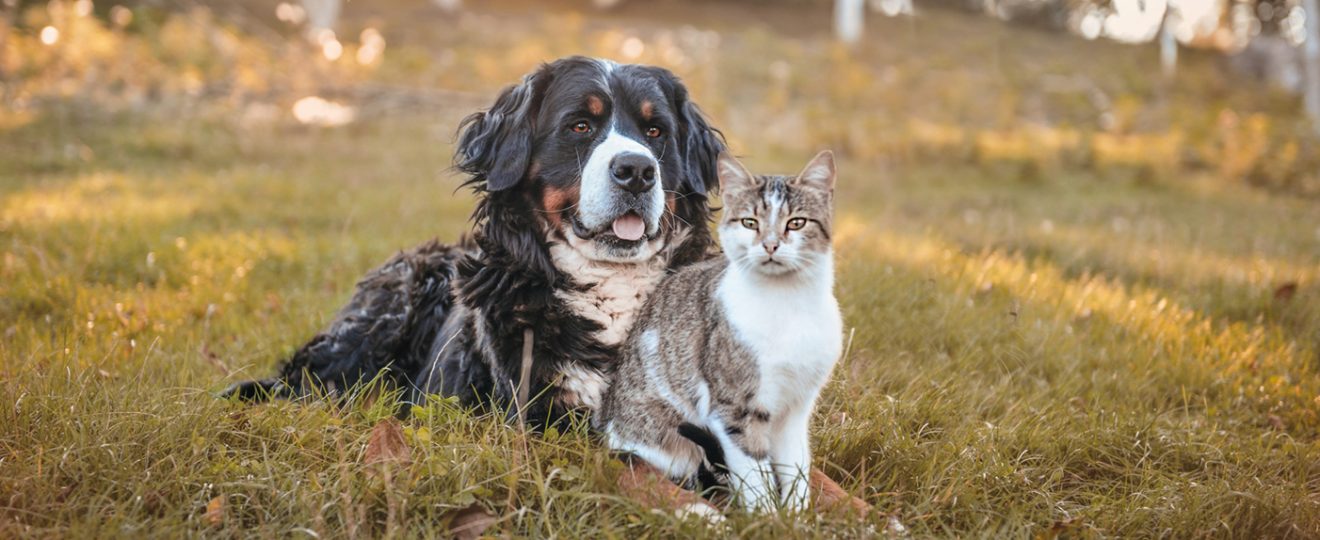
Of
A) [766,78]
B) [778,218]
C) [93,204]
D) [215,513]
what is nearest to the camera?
[215,513]

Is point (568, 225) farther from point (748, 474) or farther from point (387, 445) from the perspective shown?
point (748, 474)

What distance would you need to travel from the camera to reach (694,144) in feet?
10.8

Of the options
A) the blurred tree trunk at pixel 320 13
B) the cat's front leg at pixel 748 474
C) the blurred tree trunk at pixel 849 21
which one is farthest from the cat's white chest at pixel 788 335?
the blurred tree trunk at pixel 849 21

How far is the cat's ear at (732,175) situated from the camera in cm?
262

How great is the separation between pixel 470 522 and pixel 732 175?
124 cm

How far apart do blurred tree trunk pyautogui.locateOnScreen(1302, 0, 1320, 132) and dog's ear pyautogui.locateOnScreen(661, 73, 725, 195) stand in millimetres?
16333

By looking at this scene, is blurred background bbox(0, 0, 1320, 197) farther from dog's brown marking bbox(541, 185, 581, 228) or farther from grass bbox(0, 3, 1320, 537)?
dog's brown marking bbox(541, 185, 581, 228)

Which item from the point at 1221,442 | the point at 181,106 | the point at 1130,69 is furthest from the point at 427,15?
the point at 1221,442

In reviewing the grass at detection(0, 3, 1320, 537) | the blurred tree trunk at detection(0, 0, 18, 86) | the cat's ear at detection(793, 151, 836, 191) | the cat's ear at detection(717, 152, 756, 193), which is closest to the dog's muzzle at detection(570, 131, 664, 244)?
the cat's ear at detection(717, 152, 756, 193)

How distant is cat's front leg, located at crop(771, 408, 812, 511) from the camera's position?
8.10ft

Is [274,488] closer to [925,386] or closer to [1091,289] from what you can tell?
[925,386]

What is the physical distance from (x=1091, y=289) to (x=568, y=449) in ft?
12.0

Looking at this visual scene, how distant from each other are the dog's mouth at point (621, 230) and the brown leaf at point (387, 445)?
877 millimetres

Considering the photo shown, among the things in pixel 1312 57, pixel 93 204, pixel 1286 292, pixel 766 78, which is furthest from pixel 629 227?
pixel 1312 57
